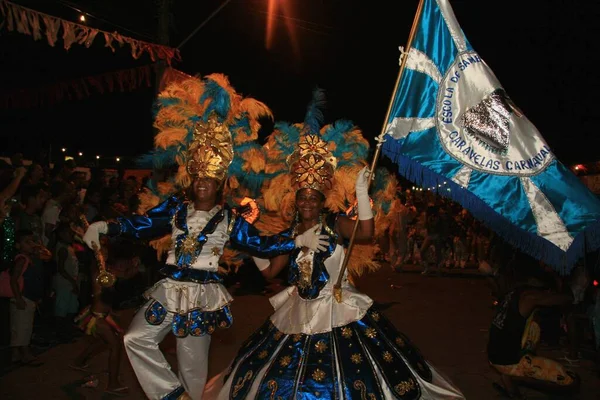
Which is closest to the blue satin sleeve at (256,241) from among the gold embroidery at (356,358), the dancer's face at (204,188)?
the dancer's face at (204,188)

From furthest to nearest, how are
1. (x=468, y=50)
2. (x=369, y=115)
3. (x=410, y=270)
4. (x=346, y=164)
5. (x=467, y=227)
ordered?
(x=369, y=115) → (x=467, y=227) → (x=410, y=270) → (x=346, y=164) → (x=468, y=50)

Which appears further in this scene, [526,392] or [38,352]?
[38,352]

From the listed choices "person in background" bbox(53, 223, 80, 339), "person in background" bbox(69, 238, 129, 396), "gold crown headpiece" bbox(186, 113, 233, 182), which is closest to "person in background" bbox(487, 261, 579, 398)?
"gold crown headpiece" bbox(186, 113, 233, 182)

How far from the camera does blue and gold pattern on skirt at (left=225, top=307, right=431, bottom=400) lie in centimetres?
393

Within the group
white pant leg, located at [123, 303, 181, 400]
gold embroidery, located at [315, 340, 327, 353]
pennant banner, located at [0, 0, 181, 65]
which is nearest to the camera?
gold embroidery, located at [315, 340, 327, 353]

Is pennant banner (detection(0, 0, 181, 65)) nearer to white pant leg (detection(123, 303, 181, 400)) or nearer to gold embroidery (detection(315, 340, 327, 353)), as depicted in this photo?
white pant leg (detection(123, 303, 181, 400))

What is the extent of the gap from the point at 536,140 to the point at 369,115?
1469 centimetres

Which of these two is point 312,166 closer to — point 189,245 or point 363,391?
point 189,245

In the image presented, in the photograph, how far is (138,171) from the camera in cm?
1500

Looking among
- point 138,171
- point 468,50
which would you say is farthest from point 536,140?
point 138,171

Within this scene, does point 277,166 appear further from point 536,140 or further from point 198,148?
point 536,140

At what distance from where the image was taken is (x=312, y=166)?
453 centimetres

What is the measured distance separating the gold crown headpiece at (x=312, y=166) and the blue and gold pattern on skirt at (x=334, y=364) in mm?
1006

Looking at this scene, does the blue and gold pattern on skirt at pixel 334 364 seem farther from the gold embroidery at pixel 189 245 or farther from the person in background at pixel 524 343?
the person in background at pixel 524 343
